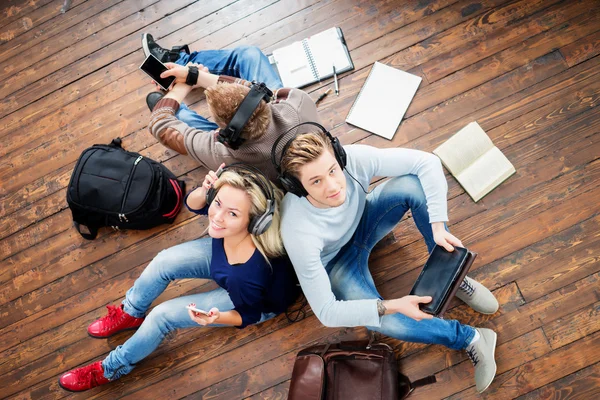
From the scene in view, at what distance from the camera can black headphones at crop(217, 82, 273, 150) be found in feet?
5.57

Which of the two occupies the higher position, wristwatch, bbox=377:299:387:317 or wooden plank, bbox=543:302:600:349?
wristwatch, bbox=377:299:387:317

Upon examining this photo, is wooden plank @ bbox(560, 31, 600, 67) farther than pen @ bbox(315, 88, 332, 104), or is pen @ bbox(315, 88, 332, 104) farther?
pen @ bbox(315, 88, 332, 104)

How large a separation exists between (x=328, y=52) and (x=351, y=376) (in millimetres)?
1698

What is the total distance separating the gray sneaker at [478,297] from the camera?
6.89 ft

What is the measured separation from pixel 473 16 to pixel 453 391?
1962 millimetres

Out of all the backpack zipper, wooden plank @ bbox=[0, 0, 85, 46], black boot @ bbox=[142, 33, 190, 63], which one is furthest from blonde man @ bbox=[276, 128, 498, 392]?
wooden plank @ bbox=[0, 0, 85, 46]

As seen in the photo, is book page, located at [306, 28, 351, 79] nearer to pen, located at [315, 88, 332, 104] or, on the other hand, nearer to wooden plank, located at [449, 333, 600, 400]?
pen, located at [315, 88, 332, 104]

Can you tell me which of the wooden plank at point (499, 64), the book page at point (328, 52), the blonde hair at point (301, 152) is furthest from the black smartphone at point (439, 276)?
the book page at point (328, 52)

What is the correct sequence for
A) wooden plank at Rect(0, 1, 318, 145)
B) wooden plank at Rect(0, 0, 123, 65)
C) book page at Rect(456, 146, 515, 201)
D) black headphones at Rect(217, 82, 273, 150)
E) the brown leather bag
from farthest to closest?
wooden plank at Rect(0, 0, 123, 65) → wooden plank at Rect(0, 1, 318, 145) → book page at Rect(456, 146, 515, 201) → the brown leather bag → black headphones at Rect(217, 82, 273, 150)

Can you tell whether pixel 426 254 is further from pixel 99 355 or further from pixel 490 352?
pixel 99 355

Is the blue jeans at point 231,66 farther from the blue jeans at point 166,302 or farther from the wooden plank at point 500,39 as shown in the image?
the wooden plank at point 500,39

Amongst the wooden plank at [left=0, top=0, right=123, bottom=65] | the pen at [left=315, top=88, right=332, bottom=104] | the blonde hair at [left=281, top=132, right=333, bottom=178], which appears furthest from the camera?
the wooden plank at [left=0, top=0, right=123, bottom=65]

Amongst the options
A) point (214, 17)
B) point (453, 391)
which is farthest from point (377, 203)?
point (214, 17)

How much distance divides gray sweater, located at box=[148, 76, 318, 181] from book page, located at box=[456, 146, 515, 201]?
89 centimetres
